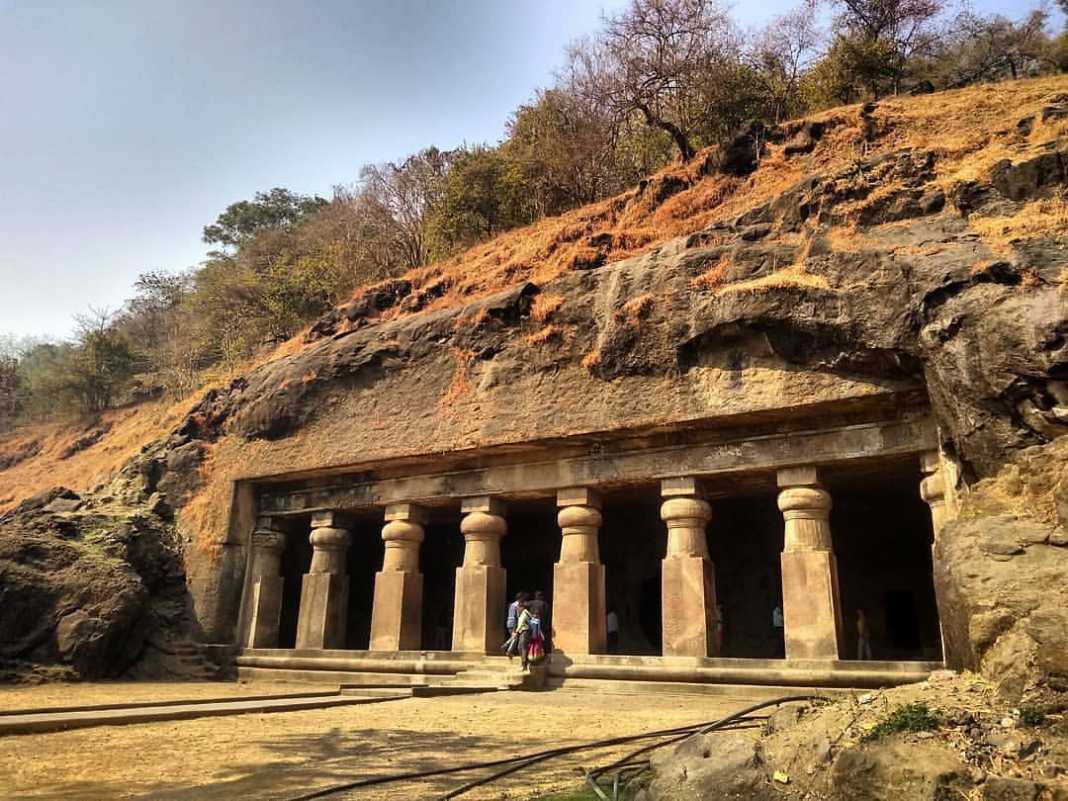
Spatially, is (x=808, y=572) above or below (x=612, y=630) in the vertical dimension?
above

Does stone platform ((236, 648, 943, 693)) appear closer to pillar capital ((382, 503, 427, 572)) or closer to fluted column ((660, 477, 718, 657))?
fluted column ((660, 477, 718, 657))

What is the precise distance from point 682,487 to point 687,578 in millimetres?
1260

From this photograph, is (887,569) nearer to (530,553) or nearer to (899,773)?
(530,553)

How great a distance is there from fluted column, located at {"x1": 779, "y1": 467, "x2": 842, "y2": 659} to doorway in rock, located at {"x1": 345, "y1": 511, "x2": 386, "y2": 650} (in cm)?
919

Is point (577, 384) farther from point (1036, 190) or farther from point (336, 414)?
point (1036, 190)

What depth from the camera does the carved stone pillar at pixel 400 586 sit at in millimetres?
13281

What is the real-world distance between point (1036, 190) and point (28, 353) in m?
53.2

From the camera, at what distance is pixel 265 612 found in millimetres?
14938

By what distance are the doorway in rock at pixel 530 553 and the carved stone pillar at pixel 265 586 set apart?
4.38 meters

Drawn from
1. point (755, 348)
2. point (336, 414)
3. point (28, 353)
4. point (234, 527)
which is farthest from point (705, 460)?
point (28, 353)

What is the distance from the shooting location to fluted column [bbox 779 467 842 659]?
1004 centimetres

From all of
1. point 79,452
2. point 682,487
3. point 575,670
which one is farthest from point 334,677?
point 79,452

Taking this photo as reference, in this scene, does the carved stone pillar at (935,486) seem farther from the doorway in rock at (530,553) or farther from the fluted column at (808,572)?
the doorway in rock at (530,553)

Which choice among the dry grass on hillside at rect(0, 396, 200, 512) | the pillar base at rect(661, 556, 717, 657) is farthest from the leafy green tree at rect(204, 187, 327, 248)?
the pillar base at rect(661, 556, 717, 657)
